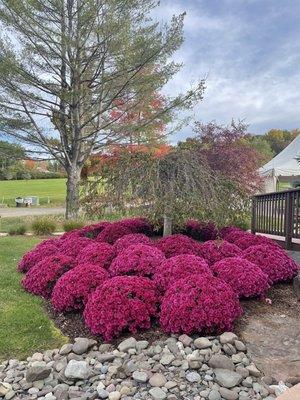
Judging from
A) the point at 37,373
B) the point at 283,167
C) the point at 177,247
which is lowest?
the point at 37,373

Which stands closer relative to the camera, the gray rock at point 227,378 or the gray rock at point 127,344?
the gray rock at point 227,378

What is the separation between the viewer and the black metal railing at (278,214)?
582cm

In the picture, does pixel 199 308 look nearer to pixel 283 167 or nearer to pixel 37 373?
pixel 37 373

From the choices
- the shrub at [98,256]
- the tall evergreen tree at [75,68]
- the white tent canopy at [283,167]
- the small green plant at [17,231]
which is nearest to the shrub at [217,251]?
the shrub at [98,256]

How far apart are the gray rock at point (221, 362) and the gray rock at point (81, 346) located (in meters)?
0.90

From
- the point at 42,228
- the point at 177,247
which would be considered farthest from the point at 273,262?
the point at 42,228

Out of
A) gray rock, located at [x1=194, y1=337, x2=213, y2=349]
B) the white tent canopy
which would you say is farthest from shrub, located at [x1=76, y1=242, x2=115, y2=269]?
the white tent canopy

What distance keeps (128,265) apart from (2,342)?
4.19 feet

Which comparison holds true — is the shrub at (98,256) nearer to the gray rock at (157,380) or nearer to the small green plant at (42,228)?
the gray rock at (157,380)

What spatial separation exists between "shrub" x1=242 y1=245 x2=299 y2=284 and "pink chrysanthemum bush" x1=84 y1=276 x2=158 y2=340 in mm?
1375

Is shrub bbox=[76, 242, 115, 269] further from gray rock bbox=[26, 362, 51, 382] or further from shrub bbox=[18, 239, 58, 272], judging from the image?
gray rock bbox=[26, 362, 51, 382]

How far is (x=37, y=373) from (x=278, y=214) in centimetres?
506

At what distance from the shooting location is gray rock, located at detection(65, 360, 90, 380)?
8.17 feet

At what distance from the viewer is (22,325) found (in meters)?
3.31
